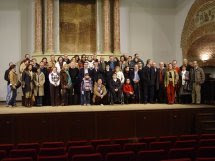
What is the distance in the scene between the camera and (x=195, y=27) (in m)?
16.0

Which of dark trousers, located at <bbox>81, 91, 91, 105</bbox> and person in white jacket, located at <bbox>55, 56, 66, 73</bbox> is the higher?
person in white jacket, located at <bbox>55, 56, 66, 73</bbox>

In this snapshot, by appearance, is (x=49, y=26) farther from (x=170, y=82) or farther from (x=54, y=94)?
(x=170, y=82)

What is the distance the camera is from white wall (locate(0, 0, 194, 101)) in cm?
1614

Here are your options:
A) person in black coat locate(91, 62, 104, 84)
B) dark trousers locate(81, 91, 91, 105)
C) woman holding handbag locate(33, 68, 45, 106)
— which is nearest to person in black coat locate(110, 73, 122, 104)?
person in black coat locate(91, 62, 104, 84)

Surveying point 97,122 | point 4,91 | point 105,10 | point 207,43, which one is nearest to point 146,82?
point 97,122

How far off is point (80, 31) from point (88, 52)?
45.8 inches

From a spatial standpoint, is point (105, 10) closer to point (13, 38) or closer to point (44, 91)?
point (13, 38)

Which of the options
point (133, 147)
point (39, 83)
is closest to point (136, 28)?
point (39, 83)

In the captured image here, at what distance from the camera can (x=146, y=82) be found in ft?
41.4

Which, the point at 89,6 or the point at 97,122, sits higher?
the point at 89,6

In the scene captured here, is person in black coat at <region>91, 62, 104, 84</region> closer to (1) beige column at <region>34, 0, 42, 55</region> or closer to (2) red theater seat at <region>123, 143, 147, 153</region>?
(1) beige column at <region>34, 0, 42, 55</region>

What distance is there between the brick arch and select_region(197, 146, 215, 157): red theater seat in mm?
9672

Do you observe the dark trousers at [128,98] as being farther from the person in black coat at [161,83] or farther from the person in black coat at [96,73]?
the person in black coat at [96,73]

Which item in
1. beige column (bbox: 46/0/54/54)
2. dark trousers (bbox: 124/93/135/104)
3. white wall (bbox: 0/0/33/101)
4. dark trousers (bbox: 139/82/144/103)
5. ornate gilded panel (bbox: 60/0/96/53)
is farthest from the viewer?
ornate gilded panel (bbox: 60/0/96/53)
